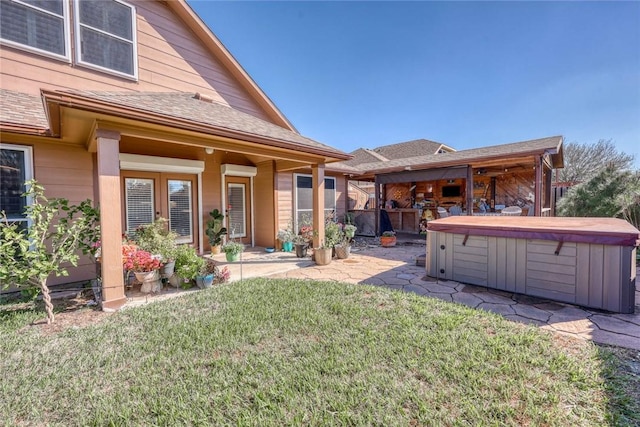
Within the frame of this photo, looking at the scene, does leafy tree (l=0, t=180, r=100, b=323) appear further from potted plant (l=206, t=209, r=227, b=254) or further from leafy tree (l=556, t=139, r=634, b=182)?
leafy tree (l=556, t=139, r=634, b=182)

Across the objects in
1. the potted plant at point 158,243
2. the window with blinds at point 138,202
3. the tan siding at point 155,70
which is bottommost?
the potted plant at point 158,243

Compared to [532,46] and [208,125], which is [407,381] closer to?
[208,125]

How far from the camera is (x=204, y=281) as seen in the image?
15.9ft

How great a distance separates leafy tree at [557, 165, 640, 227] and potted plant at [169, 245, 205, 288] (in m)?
11.0

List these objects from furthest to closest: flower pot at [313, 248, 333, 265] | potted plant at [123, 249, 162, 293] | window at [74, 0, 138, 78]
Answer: flower pot at [313, 248, 333, 265]
window at [74, 0, 138, 78]
potted plant at [123, 249, 162, 293]

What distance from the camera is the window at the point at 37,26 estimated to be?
16.2 feet

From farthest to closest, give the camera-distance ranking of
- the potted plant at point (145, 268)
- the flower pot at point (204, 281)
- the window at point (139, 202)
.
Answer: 1. the window at point (139, 202)
2. the flower pot at point (204, 281)
3. the potted plant at point (145, 268)

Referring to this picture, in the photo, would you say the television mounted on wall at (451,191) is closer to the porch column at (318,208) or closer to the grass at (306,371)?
the porch column at (318,208)

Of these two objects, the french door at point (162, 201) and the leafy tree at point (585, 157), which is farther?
the leafy tree at point (585, 157)

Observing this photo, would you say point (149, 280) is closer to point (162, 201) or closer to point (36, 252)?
point (36, 252)

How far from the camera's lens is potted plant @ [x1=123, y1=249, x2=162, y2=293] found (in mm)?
4469

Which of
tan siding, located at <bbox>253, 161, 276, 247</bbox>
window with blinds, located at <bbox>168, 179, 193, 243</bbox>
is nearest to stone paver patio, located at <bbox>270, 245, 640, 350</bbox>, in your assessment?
tan siding, located at <bbox>253, 161, 276, 247</bbox>

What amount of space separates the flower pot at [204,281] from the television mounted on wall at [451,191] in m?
12.9

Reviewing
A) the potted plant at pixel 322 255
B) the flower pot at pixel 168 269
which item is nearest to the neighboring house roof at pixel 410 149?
the potted plant at pixel 322 255
